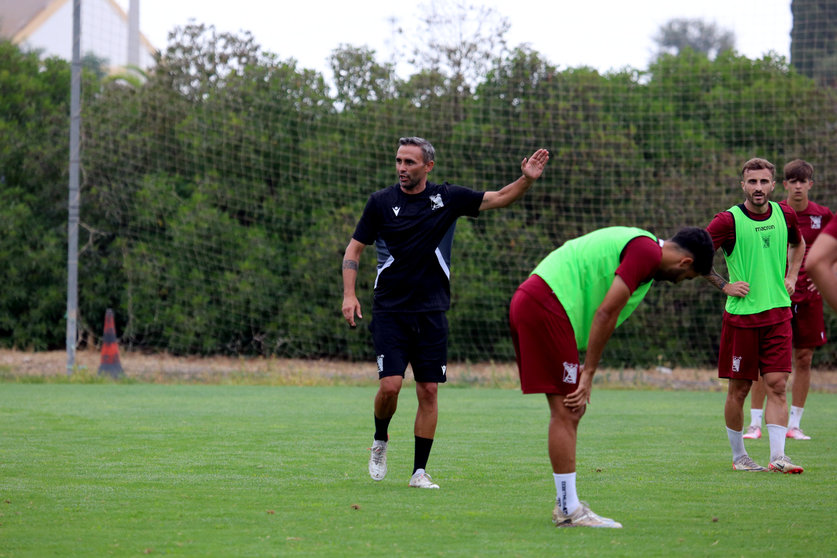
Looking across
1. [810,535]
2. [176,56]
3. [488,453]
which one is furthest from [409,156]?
[176,56]

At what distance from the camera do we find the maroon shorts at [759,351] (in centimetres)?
741

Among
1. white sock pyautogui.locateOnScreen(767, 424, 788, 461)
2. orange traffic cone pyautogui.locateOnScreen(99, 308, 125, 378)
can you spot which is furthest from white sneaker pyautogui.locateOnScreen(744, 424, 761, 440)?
orange traffic cone pyautogui.locateOnScreen(99, 308, 125, 378)

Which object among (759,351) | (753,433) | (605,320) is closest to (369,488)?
(605,320)

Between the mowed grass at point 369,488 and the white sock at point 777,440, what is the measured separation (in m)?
0.21

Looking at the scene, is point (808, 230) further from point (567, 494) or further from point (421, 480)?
point (567, 494)

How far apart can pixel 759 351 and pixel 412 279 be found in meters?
2.53

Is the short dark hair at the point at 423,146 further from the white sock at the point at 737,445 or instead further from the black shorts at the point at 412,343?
the white sock at the point at 737,445

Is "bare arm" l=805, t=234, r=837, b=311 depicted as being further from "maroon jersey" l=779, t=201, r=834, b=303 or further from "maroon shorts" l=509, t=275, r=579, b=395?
"maroon jersey" l=779, t=201, r=834, b=303

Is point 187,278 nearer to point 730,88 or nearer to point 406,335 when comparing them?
point 730,88

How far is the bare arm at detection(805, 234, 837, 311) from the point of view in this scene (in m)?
4.41

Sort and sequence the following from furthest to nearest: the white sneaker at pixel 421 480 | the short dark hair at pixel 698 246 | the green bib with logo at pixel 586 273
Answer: the white sneaker at pixel 421 480
the green bib with logo at pixel 586 273
the short dark hair at pixel 698 246

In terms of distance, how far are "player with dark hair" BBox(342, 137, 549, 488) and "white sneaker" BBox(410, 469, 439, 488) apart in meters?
0.19

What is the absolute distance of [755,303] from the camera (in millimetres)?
7457

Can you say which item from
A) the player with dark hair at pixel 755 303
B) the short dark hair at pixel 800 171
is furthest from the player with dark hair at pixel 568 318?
the short dark hair at pixel 800 171
